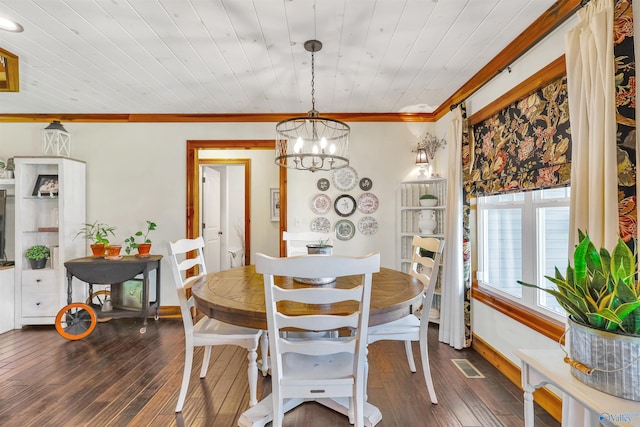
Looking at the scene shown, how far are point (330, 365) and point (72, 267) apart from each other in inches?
112

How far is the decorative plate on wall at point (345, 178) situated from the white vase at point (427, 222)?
0.85 meters

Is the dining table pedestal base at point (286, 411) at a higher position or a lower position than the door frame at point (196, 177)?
lower

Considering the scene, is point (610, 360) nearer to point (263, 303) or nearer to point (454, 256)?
point (263, 303)

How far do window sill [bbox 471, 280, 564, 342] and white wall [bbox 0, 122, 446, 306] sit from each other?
109cm

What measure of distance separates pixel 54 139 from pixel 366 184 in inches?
133

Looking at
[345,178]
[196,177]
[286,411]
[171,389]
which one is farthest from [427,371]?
[196,177]

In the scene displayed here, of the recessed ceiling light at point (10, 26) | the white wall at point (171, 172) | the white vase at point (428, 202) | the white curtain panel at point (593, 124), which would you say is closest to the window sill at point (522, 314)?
the white curtain panel at point (593, 124)

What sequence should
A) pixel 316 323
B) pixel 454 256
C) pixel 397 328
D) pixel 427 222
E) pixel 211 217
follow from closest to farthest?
1. pixel 316 323
2. pixel 397 328
3. pixel 454 256
4. pixel 427 222
5. pixel 211 217

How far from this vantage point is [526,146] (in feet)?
6.86

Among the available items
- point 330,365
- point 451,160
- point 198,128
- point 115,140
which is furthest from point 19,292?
point 451,160

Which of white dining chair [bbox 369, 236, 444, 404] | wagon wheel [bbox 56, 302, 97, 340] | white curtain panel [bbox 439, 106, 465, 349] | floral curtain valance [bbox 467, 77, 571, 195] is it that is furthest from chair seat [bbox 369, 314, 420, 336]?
wagon wheel [bbox 56, 302, 97, 340]

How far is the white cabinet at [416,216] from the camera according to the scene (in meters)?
3.33

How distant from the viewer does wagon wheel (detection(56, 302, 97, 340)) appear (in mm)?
2971

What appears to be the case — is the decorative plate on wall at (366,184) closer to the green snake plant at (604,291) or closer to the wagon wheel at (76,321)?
the green snake plant at (604,291)
